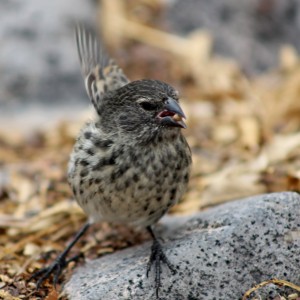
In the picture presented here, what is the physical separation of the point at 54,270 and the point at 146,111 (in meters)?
1.16

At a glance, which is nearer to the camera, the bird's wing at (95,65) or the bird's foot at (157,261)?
the bird's foot at (157,261)

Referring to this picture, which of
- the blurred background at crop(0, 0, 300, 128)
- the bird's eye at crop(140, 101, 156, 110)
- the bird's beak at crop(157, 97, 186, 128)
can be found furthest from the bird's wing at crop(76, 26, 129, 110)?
the blurred background at crop(0, 0, 300, 128)

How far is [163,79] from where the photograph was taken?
762 centimetres

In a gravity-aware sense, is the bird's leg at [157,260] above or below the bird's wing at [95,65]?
below

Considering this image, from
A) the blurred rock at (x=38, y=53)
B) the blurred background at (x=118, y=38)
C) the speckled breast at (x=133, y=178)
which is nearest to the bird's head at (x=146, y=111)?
the speckled breast at (x=133, y=178)

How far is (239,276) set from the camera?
374 centimetres

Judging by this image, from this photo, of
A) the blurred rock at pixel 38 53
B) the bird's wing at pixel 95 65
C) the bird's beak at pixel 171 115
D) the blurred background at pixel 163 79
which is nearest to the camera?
the bird's beak at pixel 171 115

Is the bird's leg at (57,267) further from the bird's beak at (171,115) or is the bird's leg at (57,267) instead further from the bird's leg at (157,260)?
the bird's beak at (171,115)

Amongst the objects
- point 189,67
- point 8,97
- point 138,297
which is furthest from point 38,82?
point 138,297

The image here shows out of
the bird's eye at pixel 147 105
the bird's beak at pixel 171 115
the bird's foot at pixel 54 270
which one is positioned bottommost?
the bird's foot at pixel 54 270

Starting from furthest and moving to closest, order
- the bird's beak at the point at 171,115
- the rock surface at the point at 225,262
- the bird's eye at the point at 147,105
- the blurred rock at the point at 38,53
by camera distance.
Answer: the blurred rock at the point at 38,53, the bird's eye at the point at 147,105, the bird's beak at the point at 171,115, the rock surface at the point at 225,262

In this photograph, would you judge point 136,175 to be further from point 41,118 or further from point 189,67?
point 189,67

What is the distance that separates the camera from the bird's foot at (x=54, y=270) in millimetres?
4242

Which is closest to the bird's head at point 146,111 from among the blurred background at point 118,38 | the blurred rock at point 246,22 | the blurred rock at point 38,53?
the blurred background at point 118,38
